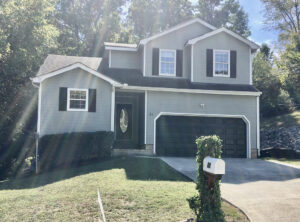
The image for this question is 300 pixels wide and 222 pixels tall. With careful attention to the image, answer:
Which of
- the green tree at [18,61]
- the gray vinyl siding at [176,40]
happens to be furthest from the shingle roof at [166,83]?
the green tree at [18,61]

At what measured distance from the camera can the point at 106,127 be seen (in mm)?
13844

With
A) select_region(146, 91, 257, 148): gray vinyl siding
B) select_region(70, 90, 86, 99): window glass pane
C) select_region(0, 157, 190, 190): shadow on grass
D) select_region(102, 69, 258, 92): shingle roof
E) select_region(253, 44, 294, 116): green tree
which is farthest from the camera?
select_region(253, 44, 294, 116): green tree

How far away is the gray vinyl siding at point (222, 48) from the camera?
1559 centimetres

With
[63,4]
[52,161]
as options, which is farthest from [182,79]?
[63,4]

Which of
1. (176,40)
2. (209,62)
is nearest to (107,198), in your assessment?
(209,62)

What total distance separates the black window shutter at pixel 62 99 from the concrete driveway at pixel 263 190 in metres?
6.07

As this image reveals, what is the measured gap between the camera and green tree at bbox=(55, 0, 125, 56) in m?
29.4

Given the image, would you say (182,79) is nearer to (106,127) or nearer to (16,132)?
(106,127)

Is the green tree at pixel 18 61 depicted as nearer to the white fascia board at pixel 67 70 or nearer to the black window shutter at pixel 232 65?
the white fascia board at pixel 67 70

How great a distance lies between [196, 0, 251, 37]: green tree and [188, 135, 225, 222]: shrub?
36446 millimetres

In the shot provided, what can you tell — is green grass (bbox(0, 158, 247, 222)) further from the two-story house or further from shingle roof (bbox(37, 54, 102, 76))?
shingle roof (bbox(37, 54, 102, 76))

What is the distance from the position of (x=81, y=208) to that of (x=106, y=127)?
7.68 m

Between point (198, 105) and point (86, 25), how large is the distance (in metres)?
22.1

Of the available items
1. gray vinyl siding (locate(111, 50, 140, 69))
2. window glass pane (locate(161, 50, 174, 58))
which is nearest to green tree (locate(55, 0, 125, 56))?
gray vinyl siding (locate(111, 50, 140, 69))
